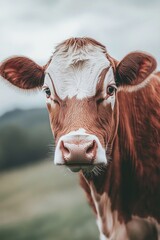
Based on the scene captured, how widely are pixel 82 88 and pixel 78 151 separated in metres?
0.30

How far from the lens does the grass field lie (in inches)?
154

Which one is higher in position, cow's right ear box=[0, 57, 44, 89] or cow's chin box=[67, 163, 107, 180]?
cow's right ear box=[0, 57, 44, 89]

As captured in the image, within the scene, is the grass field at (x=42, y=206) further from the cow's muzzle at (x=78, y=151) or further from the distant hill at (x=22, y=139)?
the cow's muzzle at (x=78, y=151)

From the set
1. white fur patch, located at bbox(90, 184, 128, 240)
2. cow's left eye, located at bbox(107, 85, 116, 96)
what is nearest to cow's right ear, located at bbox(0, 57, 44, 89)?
cow's left eye, located at bbox(107, 85, 116, 96)

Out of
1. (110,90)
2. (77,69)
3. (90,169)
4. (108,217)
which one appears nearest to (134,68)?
(110,90)

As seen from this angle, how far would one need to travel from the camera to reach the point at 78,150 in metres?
2.59

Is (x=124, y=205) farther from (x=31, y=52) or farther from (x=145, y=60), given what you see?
(x=31, y=52)

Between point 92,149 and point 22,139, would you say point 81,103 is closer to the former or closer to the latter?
point 92,149

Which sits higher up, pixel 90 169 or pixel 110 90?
→ pixel 110 90

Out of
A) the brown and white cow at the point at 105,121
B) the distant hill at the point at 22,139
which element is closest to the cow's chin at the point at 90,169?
the brown and white cow at the point at 105,121

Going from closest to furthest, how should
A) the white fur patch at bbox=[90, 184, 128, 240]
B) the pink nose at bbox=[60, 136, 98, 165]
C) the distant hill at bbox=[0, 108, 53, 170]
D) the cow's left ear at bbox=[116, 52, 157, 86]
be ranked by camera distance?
the pink nose at bbox=[60, 136, 98, 165], the cow's left ear at bbox=[116, 52, 157, 86], the white fur patch at bbox=[90, 184, 128, 240], the distant hill at bbox=[0, 108, 53, 170]

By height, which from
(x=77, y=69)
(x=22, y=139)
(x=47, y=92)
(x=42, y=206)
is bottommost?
(x=42, y=206)

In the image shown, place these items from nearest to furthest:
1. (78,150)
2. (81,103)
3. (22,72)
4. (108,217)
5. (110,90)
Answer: (78,150)
(81,103)
(110,90)
(22,72)
(108,217)

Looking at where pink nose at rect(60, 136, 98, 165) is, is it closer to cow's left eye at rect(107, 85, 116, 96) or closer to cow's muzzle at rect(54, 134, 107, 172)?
cow's muzzle at rect(54, 134, 107, 172)
